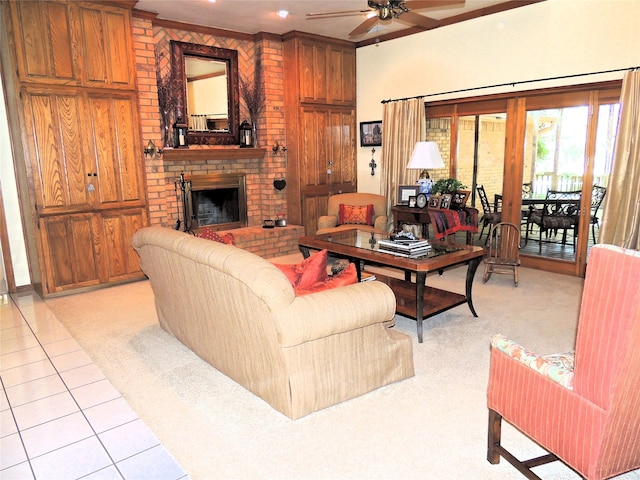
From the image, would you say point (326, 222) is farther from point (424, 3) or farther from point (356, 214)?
point (424, 3)

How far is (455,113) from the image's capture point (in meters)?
6.28

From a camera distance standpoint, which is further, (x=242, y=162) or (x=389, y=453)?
(x=242, y=162)

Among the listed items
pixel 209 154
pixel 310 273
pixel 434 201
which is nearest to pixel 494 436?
pixel 310 273

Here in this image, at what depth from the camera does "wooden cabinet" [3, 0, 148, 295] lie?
4637 mm

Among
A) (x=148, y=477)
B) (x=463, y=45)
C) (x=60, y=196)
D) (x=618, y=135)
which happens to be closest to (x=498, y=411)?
(x=148, y=477)

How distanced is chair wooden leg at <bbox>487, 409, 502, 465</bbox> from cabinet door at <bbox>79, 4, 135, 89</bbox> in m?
4.96

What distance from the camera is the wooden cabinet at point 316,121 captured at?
677 centimetres

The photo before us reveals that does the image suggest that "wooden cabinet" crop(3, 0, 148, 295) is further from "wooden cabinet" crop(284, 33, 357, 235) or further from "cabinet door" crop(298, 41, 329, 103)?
"cabinet door" crop(298, 41, 329, 103)

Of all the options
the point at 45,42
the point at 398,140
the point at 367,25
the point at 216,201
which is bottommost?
the point at 216,201

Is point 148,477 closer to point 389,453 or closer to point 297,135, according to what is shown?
point 389,453

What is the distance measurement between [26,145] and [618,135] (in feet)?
19.9

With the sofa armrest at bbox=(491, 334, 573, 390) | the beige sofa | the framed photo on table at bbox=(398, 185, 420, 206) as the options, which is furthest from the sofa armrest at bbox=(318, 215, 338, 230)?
the sofa armrest at bbox=(491, 334, 573, 390)

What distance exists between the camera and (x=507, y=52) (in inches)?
218

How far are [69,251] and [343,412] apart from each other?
3.81 metres
